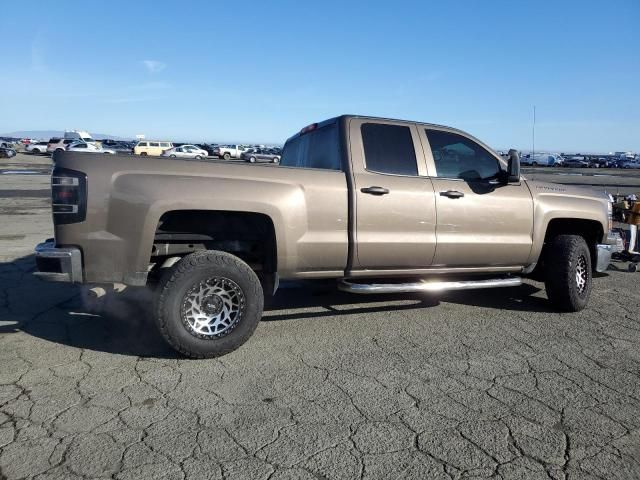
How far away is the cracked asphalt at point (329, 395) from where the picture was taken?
2.71 meters

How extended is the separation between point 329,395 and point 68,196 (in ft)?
7.82

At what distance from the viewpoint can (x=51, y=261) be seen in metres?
→ 3.72

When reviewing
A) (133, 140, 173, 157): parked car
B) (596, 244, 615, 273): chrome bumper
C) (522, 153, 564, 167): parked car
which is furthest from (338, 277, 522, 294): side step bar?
(522, 153, 564, 167): parked car

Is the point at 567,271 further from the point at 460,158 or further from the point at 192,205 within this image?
the point at 192,205

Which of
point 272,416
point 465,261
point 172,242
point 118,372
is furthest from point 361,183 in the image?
point 118,372

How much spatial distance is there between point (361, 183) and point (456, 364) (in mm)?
Answer: 1733

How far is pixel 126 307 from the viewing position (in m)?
5.38

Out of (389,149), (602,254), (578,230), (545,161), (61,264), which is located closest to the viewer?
(61,264)

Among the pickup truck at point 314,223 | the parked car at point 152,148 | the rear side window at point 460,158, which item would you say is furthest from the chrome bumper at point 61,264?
the parked car at point 152,148

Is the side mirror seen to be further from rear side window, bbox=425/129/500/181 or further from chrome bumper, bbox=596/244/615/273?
chrome bumper, bbox=596/244/615/273

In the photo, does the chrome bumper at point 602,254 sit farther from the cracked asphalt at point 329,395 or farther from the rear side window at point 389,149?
the rear side window at point 389,149

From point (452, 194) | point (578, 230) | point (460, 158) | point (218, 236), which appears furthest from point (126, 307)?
point (578, 230)

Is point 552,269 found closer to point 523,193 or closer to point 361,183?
point 523,193

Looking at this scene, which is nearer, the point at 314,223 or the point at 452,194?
the point at 314,223
